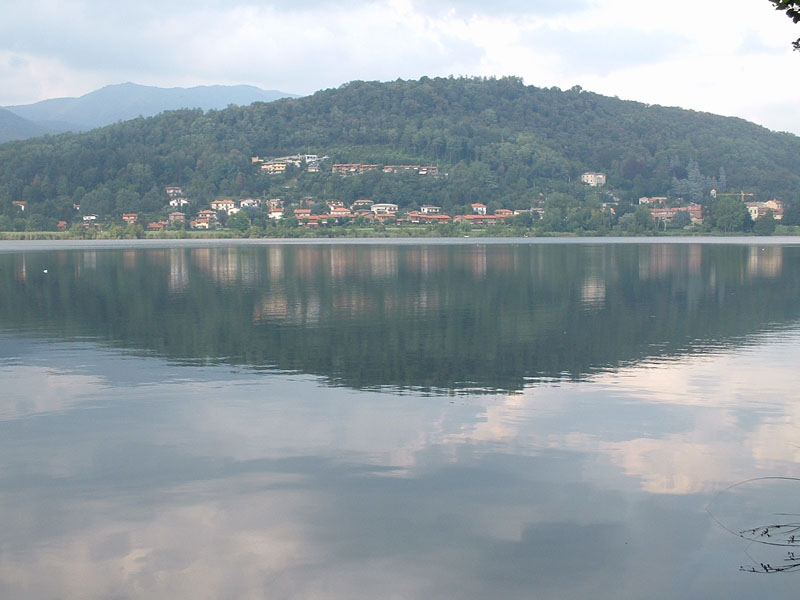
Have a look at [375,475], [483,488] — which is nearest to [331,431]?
[375,475]

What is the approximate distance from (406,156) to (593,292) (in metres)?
148

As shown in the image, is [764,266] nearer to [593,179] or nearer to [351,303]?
[351,303]

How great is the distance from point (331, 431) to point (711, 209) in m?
132

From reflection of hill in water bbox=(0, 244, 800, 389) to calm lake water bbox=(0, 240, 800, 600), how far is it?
191mm

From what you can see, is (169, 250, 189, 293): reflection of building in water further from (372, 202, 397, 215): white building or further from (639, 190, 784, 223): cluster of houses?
(639, 190, 784, 223): cluster of houses

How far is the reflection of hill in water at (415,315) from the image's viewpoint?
19.4 m

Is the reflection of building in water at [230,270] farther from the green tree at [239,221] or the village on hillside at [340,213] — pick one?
the village on hillside at [340,213]

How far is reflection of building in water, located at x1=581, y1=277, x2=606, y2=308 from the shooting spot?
3100 cm

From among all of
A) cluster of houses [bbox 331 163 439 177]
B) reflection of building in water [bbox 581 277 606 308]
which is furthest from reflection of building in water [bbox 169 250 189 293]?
cluster of houses [bbox 331 163 439 177]

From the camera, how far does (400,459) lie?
11.8m

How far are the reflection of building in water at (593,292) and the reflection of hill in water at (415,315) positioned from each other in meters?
0.08

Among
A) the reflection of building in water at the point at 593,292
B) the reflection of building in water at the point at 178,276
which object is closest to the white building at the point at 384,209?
the reflection of building in water at the point at 178,276

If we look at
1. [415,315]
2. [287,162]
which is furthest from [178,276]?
[287,162]

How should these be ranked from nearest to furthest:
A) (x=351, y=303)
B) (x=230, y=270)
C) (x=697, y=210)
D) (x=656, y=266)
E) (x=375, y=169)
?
(x=351, y=303) → (x=230, y=270) → (x=656, y=266) → (x=697, y=210) → (x=375, y=169)
